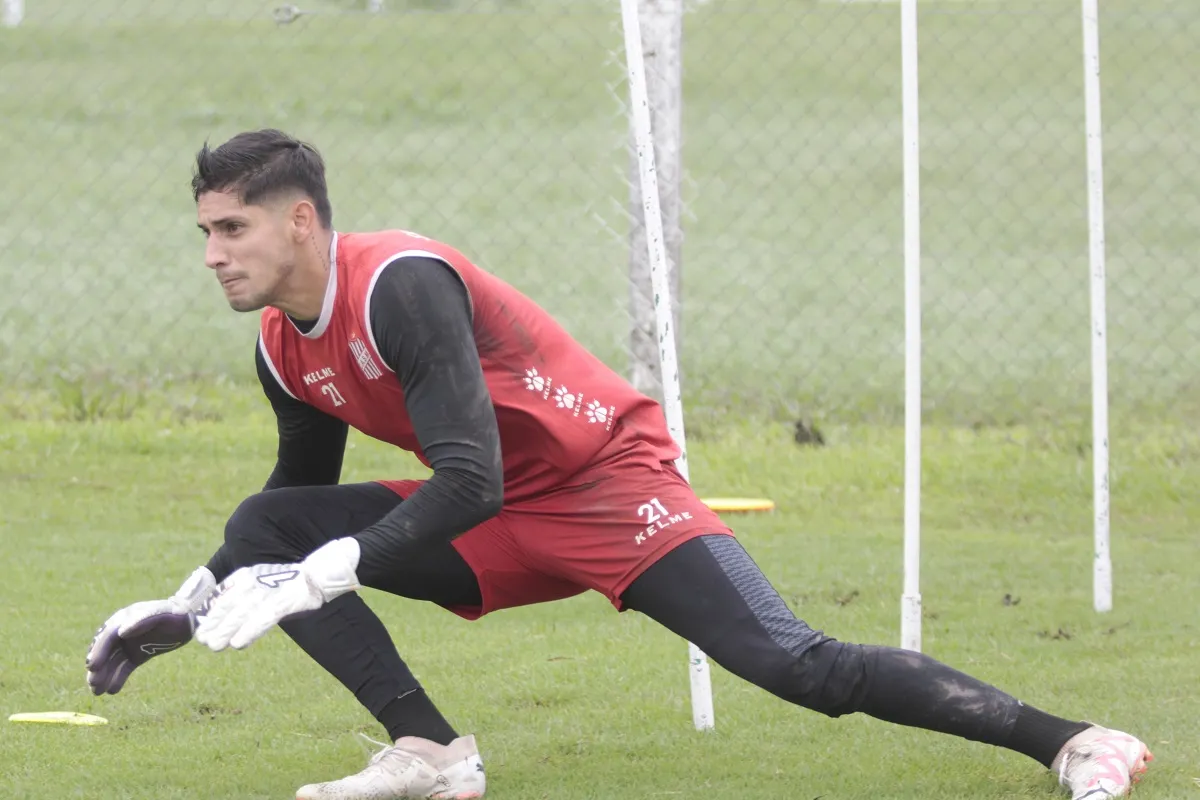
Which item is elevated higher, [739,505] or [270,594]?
[270,594]

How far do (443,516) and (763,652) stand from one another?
77 centimetres

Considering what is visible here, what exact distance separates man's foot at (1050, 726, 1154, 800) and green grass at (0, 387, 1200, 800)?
187 millimetres

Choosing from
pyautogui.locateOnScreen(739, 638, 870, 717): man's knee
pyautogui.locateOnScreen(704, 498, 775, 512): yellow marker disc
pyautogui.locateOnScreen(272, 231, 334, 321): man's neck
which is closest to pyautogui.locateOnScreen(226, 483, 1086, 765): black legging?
pyautogui.locateOnScreen(739, 638, 870, 717): man's knee

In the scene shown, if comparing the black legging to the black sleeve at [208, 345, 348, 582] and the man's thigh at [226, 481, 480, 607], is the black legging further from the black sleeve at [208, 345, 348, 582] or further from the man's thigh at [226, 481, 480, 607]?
the black sleeve at [208, 345, 348, 582]

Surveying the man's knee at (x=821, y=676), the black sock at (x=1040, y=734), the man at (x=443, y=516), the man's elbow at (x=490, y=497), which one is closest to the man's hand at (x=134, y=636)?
the man at (x=443, y=516)

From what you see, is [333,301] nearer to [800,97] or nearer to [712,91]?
[712,91]

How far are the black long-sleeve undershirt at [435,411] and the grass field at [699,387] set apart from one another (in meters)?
0.90

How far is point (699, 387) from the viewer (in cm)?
987

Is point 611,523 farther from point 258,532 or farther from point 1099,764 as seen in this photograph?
point 1099,764

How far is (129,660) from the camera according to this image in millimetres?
4027

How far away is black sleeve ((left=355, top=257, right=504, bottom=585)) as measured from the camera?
3572 millimetres

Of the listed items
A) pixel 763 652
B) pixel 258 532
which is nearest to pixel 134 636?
pixel 258 532

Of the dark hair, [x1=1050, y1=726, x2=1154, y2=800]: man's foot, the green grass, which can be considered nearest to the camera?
the dark hair

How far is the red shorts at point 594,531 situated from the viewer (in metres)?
3.94
